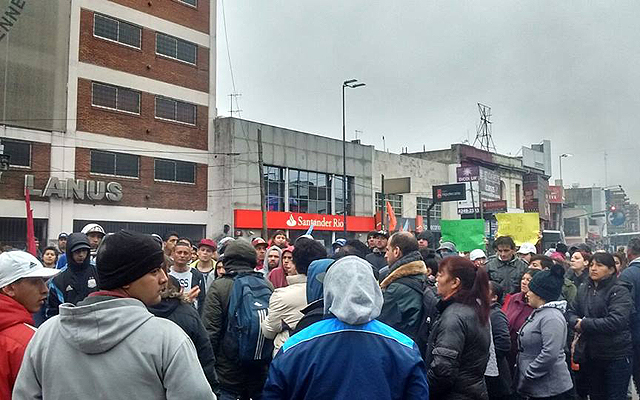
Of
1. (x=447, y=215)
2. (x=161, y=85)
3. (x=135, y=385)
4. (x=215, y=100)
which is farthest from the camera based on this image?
(x=447, y=215)

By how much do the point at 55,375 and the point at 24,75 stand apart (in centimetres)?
2552

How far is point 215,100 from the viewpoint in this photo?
1254 inches

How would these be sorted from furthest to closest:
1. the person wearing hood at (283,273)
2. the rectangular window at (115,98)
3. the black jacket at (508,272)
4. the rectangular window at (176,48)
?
the rectangular window at (176,48) → the rectangular window at (115,98) → the black jacket at (508,272) → the person wearing hood at (283,273)

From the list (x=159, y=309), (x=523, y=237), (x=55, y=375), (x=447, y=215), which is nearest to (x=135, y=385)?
(x=55, y=375)

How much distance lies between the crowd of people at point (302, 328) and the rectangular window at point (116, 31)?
21.7m

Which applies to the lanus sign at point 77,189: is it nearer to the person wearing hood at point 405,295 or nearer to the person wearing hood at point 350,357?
the person wearing hood at point 405,295

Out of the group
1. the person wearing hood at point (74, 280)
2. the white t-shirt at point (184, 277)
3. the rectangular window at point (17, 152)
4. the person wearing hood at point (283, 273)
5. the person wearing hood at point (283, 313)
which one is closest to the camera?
the person wearing hood at point (283, 313)

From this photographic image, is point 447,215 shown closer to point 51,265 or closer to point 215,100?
point 215,100

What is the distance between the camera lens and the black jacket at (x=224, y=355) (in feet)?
16.4

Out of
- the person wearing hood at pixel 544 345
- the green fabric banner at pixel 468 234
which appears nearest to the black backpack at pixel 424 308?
the person wearing hood at pixel 544 345

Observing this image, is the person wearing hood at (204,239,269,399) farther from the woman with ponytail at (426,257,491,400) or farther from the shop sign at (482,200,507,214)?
the shop sign at (482,200,507,214)

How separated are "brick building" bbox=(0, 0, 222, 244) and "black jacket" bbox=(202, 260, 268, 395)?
852 inches

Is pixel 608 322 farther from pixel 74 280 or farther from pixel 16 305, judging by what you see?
pixel 74 280

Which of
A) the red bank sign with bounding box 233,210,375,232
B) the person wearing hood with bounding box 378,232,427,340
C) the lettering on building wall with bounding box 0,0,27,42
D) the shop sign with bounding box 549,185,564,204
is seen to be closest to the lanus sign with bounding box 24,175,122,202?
the lettering on building wall with bounding box 0,0,27,42
